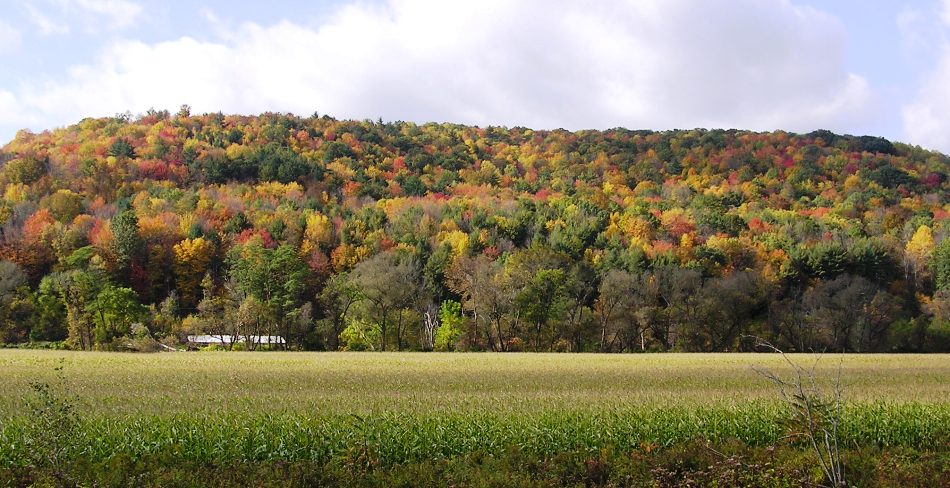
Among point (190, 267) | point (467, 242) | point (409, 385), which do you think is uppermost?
point (467, 242)

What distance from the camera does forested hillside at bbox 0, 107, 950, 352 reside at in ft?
237

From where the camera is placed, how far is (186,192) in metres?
112

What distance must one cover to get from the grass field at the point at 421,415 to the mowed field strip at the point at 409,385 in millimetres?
101

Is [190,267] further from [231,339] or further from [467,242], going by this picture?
[467,242]

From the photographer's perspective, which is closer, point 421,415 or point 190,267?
point 421,415

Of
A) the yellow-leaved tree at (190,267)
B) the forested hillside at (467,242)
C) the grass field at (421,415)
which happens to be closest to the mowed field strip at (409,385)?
the grass field at (421,415)

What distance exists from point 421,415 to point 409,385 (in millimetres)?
10506

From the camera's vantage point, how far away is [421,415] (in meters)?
18.3

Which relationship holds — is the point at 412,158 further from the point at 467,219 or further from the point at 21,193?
the point at 21,193

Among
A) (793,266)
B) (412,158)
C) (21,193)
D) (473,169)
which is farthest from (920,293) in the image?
(21,193)

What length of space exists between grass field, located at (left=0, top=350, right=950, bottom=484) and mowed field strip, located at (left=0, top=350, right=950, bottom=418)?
4.0 inches

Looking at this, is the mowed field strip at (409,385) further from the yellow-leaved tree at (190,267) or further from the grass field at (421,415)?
the yellow-leaved tree at (190,267)

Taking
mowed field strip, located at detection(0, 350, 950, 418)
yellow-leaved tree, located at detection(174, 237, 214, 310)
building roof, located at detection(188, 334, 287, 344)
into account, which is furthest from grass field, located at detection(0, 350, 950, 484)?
yellow-leaved tree, located at detection(174, 237, 214, 310)

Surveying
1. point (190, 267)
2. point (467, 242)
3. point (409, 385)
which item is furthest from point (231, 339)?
point (409, 385)
